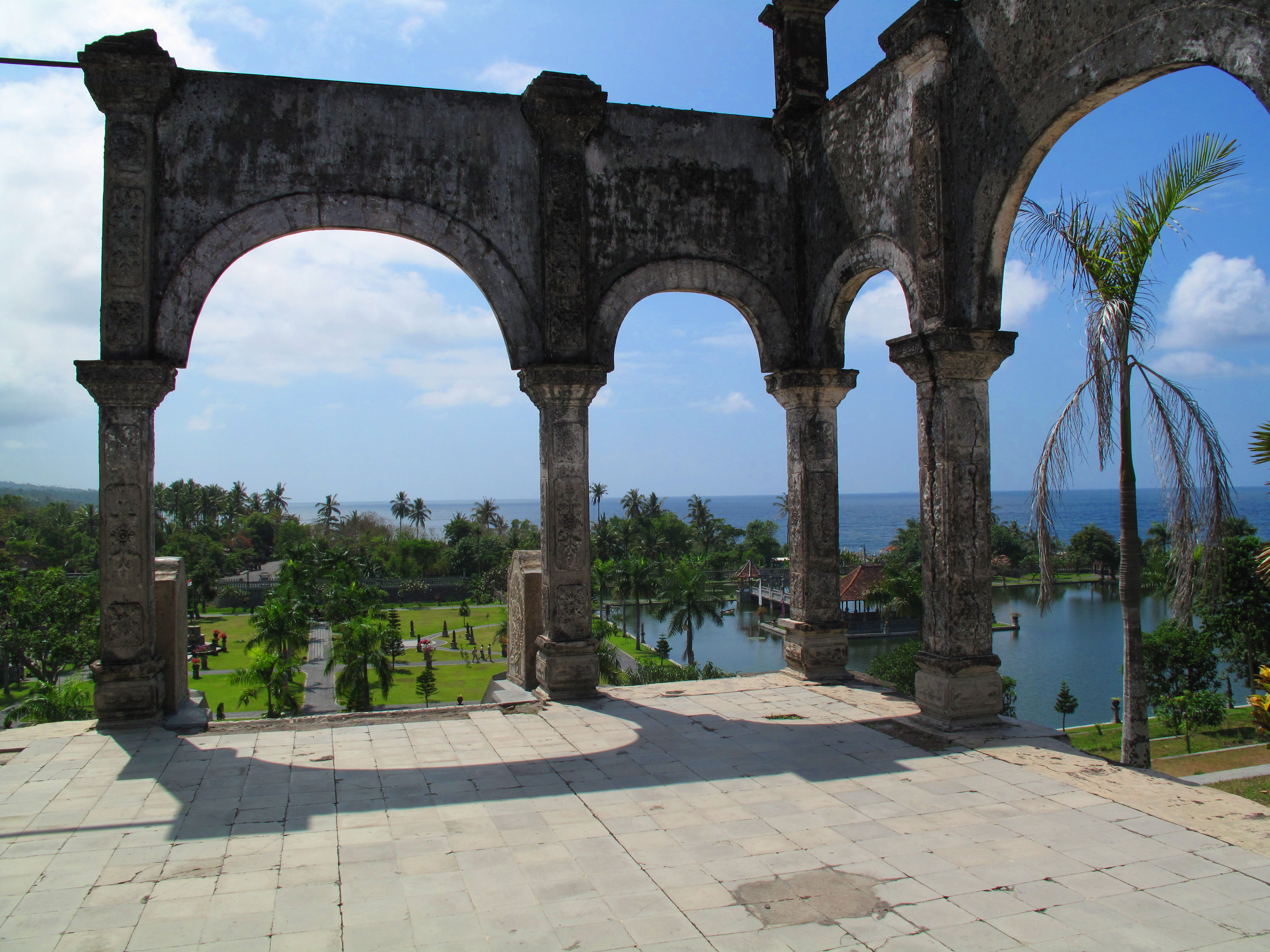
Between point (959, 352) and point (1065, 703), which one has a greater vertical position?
point (959, 352)

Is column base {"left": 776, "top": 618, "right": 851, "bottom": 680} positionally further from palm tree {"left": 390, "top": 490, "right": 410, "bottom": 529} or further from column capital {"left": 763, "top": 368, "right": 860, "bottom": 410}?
palm tree {"left": 390, "top": 490, "right": 410, "bottom": 529}

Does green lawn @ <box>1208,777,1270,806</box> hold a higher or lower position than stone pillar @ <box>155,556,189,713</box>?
lower

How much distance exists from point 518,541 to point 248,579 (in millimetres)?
19265

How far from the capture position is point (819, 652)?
27.2ft

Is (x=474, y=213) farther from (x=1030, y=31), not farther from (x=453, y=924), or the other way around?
(x=453, y=924)

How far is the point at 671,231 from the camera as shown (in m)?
8.07

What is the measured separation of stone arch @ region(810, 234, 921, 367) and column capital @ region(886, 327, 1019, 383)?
0.30 metres

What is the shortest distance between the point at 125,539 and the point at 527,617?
3.40 metres

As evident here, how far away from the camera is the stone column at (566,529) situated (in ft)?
24.8

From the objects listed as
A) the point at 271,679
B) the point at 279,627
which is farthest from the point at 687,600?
the point at 271,679

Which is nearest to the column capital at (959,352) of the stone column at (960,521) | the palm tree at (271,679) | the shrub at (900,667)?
the stone column at (960,521)

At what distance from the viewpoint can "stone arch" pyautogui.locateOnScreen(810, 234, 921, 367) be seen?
6.76 meters

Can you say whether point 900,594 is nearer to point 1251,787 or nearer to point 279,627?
point 1251,787

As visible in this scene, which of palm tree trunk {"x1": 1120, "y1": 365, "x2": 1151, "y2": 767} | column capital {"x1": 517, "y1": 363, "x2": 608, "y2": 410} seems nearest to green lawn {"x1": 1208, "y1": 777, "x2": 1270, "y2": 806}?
palm tree trunk {"x1": 1120, "y1": 365, "x2": 1151, "y2": 767}
